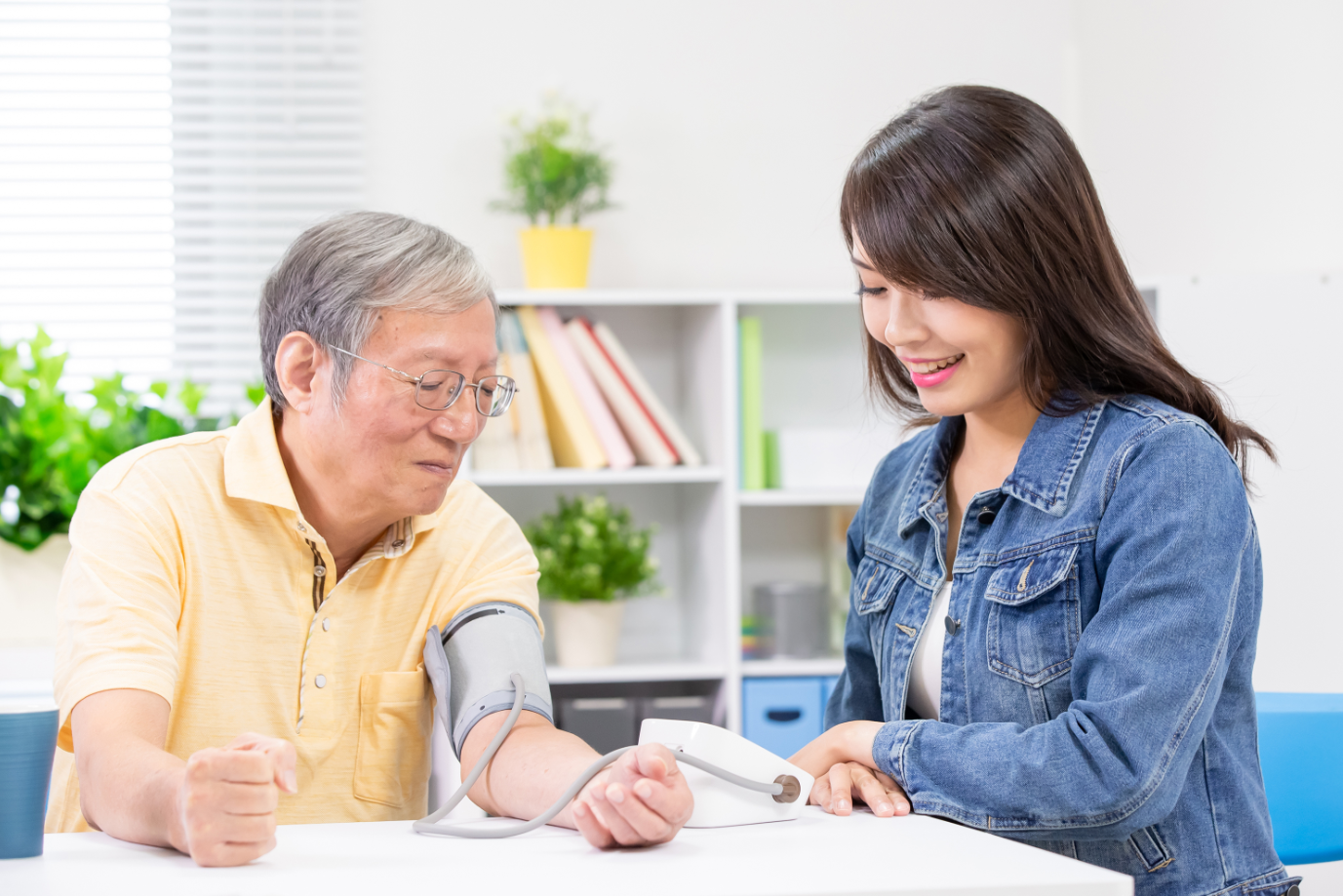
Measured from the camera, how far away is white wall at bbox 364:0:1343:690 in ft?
8.14

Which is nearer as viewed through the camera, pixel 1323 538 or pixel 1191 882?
pixel 1191 882

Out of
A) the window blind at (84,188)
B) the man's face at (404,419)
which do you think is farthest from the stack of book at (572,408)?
the man's face at (404,419)

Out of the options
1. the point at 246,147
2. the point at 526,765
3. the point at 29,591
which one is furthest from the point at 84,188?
the point at 526,765

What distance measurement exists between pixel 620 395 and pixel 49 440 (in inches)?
45.4

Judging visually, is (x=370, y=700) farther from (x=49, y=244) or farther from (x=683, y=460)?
(x=49, y=244)

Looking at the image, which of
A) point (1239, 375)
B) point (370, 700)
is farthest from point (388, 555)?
point (1239, 375)

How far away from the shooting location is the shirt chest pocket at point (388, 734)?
128cm

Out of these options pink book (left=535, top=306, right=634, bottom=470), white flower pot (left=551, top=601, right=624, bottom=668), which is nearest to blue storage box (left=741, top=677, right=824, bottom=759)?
white flower pot (left=551, top=601, right=624, bottom=668)

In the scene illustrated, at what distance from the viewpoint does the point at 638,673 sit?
8.26 ft

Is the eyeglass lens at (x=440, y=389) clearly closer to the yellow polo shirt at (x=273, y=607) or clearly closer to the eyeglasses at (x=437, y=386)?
the eyeglasses at (x=437, y=386)

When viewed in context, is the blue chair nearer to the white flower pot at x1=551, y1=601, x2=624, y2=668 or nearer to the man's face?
the man's face

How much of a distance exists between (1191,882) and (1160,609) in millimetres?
279

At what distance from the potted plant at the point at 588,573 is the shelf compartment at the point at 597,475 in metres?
0.11

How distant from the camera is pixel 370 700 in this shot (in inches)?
50.4
